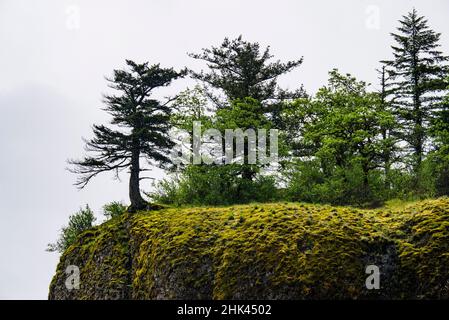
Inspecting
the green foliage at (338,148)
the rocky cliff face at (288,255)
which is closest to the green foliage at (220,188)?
Answer: the green foliage at (338,148)

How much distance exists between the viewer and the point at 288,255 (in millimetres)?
22859

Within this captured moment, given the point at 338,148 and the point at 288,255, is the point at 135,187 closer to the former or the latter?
the point at 288,255

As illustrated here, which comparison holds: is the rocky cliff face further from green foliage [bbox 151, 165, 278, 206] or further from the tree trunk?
green foliage [bbox 151, 165, 278, 206]

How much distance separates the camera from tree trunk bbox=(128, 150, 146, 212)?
31.6 metres

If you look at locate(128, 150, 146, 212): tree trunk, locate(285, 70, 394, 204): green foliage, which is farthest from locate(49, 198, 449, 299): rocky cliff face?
locate(285, 70, 394, 204): green foliage

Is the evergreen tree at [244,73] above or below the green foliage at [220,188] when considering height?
above

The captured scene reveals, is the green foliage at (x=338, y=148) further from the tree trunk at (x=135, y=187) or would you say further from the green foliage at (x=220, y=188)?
the tree trunk at (x=135, y=187)

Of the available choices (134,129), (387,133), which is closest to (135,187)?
(134,129)

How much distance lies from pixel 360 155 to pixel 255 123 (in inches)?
343

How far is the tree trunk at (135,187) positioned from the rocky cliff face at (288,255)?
3.29 metres

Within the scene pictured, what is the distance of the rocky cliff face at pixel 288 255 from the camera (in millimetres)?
21641

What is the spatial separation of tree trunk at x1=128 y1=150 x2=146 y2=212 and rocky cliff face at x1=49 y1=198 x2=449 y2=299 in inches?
130
